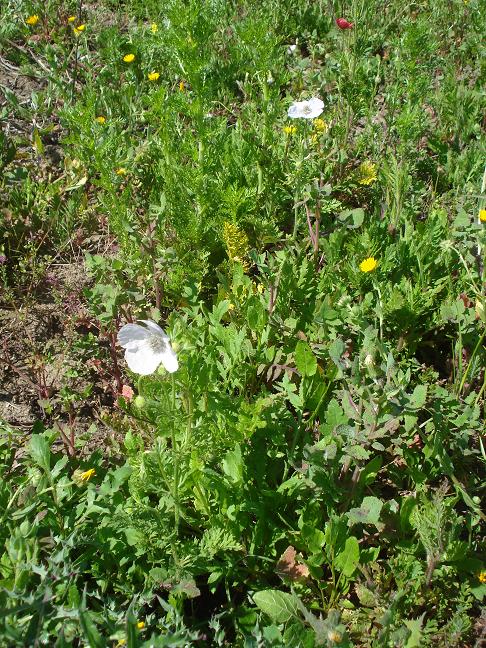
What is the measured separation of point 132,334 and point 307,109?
1.97 metres

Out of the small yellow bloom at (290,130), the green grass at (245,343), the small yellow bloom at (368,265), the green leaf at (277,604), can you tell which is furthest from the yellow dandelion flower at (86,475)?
the small yellow bloom at (290,130)

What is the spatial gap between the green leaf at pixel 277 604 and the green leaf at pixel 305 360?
81cm

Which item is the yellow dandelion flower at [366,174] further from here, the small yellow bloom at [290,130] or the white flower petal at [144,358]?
the white flower petal at [144,358]

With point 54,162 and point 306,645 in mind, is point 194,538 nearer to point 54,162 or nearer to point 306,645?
point 306,645

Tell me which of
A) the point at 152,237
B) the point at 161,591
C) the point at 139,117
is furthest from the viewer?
the point at 139,117

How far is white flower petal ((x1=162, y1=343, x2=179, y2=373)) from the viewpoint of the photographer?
5.90 ft

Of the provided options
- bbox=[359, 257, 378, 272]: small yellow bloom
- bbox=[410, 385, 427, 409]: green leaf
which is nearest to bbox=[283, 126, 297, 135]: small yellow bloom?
bbox=[359, 257, 378, 272]: small yellow bloom

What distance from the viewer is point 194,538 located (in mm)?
2275

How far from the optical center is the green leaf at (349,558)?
213 cm

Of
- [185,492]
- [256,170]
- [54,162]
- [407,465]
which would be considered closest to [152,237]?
[256,170]

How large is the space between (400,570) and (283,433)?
0.62 m

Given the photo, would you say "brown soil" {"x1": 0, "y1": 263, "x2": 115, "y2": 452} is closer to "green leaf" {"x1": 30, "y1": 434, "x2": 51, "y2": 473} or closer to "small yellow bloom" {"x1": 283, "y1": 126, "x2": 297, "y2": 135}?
"green leaf" {"x1": 30, "y1": 434, "x2": 51, "y2": 473}

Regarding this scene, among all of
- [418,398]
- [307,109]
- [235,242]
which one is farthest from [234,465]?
[307,109]

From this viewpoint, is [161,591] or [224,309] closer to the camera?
[161,591]
